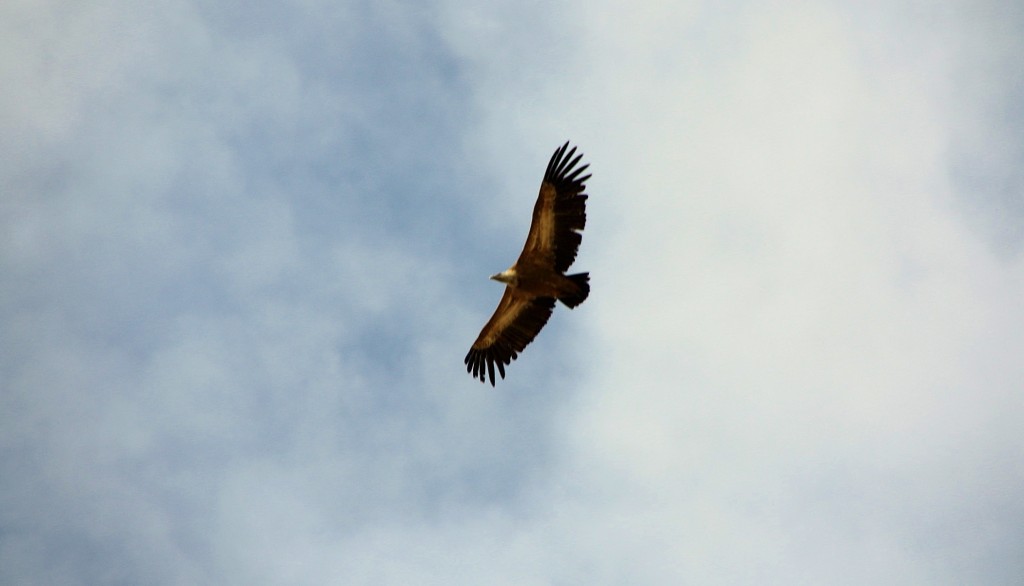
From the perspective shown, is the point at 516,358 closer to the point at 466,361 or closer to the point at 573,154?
the point at 466,361

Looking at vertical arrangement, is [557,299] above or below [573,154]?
below

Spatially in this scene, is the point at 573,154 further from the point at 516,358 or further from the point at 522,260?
the point at 516,358

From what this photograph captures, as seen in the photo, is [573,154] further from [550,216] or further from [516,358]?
[516,358]

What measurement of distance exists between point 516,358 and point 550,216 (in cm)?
536

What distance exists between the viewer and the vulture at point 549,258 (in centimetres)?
2795

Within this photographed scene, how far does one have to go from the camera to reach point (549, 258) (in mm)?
28375

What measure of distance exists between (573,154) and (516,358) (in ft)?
23.5

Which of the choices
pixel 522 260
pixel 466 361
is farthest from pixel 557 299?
pixel 466 361

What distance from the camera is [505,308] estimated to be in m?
30.5

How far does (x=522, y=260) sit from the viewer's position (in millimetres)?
28641

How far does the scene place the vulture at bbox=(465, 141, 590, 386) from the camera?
1101 inches

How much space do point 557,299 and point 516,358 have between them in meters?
2.81

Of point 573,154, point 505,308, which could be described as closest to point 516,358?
point 505,308

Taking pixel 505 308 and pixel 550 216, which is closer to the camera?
pixel 550 216
